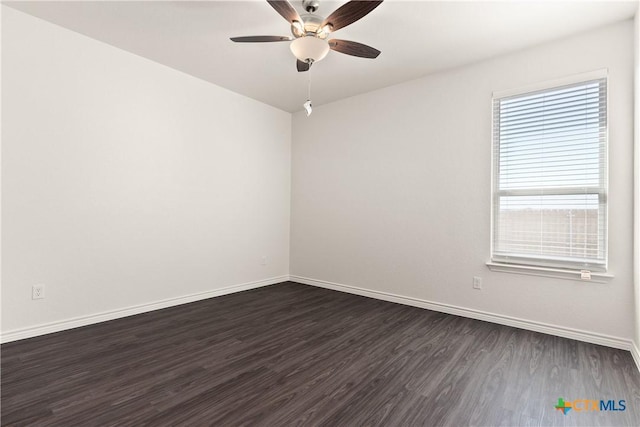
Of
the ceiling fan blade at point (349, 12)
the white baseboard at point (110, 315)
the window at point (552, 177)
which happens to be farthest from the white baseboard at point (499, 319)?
the ceiling fan blade at point (349, 12)

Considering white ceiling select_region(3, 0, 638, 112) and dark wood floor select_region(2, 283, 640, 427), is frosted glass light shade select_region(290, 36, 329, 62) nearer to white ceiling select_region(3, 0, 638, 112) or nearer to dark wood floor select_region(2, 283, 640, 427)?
white ceiling select_region(3, 0, 638, 112)

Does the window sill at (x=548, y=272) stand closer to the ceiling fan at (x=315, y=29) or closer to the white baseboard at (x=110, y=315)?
the ceiling fan at (x=315, y=29)

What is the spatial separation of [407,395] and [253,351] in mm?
1227

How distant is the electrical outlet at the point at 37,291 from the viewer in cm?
271

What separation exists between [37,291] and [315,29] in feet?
10.7

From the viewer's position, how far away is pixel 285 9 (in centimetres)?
210

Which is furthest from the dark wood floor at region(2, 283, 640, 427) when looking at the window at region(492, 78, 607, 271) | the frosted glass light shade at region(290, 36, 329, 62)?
the frosted glass light shade at region(290, 36, 329, 62)

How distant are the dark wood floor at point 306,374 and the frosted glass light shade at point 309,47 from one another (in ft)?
7.92

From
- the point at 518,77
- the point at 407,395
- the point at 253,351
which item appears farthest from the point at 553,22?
the point at 253,351

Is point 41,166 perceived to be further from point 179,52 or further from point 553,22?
point 553,22

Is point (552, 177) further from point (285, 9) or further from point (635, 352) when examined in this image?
point (285, 9)

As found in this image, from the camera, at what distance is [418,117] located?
3.80 metres

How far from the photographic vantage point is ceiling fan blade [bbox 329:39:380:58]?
2.49 metres

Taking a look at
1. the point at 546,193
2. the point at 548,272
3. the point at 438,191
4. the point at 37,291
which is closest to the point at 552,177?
the point at 546,193
